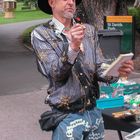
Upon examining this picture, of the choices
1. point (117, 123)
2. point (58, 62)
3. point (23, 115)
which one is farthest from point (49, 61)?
point (23, 115)

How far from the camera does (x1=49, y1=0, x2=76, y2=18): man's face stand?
2846 mm

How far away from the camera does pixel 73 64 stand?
8.96 ft

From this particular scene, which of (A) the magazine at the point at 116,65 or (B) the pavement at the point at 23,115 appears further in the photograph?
(B) the pavement at the point at 23,115

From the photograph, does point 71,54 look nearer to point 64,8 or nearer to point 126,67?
point 64,8

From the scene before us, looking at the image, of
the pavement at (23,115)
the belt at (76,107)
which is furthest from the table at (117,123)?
the pavement at (23,115)

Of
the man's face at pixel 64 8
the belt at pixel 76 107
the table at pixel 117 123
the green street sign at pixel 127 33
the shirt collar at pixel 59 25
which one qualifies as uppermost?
the man's face at pixel 64 8

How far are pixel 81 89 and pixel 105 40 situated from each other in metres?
4.80

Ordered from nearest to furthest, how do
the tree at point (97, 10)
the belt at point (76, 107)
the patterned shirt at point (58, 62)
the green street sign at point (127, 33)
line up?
1. the patterned shirt at point (58, 62)
2. the belt at point (76, 107)
3. the green street sign at point (127, 33)
4. the tree at point (97, 10)

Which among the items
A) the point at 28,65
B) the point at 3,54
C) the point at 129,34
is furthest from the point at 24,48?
the point at 129,34

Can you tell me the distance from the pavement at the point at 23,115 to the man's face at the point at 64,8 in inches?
106

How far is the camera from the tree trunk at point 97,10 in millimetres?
12875

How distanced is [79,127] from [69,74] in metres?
0.33

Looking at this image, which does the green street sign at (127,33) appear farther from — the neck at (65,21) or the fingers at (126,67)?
the neck at (65,21)

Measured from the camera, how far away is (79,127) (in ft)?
9.52
